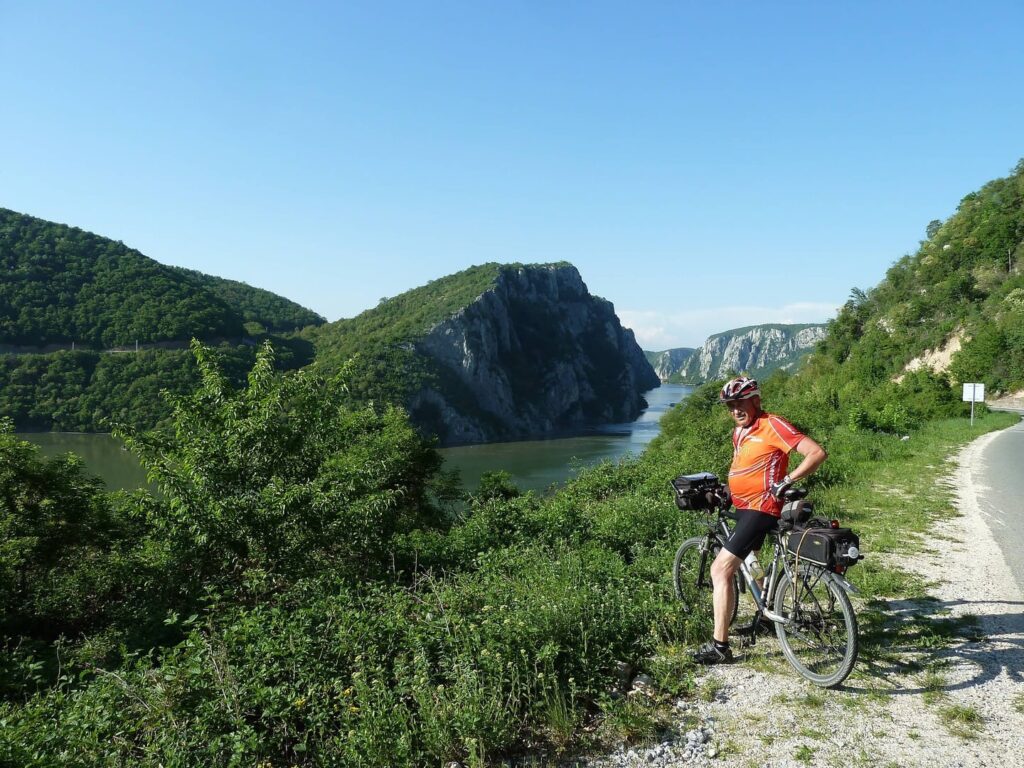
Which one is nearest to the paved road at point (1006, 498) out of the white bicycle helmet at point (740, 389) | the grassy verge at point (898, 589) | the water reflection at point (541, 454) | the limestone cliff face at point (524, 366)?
the grassy verge at point (898, 589)

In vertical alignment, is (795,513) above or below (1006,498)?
above

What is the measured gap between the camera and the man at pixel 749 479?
3602mm

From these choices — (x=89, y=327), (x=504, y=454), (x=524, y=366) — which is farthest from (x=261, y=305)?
(x=504, y=454)

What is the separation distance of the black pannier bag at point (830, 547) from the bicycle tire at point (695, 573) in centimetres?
98

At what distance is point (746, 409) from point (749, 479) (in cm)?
45

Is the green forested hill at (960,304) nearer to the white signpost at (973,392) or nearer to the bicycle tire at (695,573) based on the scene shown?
the white signpost at (973,392)

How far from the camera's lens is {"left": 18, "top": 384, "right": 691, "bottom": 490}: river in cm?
5291

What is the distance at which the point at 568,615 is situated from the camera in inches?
159

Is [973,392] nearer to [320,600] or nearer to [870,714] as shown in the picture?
[870,714]

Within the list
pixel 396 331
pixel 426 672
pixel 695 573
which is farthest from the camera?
pixel 396 331

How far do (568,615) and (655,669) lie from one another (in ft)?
2.16

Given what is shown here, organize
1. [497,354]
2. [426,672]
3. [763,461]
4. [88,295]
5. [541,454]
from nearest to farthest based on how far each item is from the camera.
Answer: [426,672]
[763,461]
[541,454]
[88,295]
[497,354]

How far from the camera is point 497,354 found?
452 feet

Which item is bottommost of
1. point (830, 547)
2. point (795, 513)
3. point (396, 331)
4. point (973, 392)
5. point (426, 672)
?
point (426, 672)
